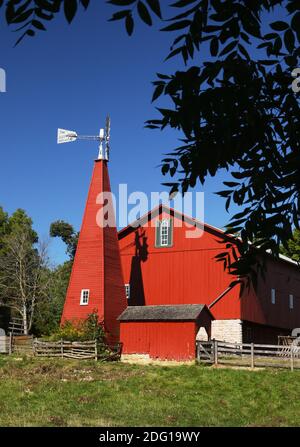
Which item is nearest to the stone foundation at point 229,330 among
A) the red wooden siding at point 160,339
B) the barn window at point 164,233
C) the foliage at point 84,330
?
the red wooden siding at point 160,339

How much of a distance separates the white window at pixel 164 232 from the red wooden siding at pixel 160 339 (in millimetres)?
6902

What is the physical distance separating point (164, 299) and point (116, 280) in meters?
3.74

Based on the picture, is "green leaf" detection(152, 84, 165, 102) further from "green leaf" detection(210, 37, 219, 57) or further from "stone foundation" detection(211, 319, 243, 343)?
"stone foundation" detection(211, 319, 243, 343)

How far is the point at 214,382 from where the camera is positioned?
21516 millimetres

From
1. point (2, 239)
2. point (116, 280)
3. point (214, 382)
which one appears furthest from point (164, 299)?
point (2, 239)

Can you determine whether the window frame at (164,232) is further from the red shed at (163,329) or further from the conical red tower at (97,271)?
the red shed at (163,329)

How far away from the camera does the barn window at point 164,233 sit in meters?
36.6

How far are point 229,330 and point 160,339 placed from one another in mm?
5891

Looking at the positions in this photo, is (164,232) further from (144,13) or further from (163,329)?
(144,13)

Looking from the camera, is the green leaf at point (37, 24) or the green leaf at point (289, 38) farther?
the green leaf at point (289, 38)

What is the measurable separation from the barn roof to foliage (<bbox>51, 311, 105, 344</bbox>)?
141 cm

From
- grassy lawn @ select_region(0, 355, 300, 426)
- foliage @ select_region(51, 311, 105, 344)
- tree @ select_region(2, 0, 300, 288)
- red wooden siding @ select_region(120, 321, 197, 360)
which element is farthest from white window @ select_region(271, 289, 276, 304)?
tree @ select_region(2, 0, 300, 288)

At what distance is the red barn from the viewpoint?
1312 inches

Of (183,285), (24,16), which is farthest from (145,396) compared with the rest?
(183,285)
